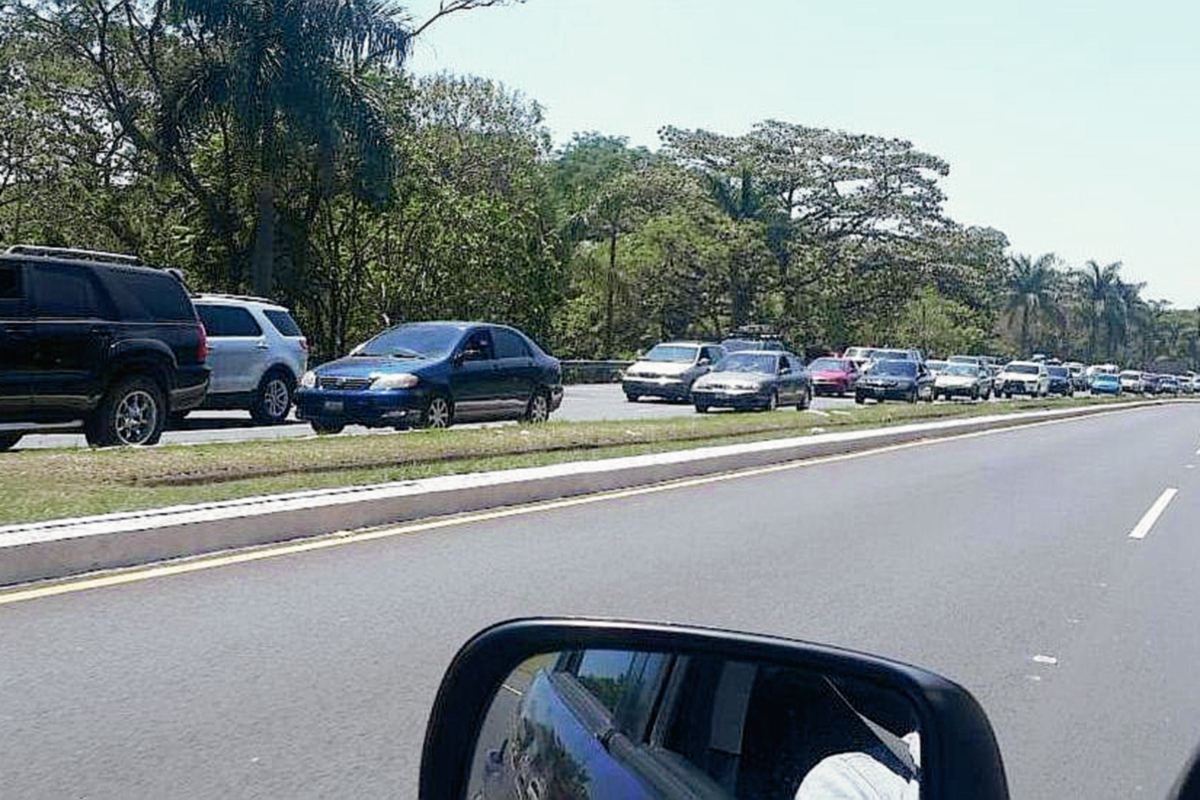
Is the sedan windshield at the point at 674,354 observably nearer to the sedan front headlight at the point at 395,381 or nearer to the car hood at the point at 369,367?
the car hood at the point at 369,367

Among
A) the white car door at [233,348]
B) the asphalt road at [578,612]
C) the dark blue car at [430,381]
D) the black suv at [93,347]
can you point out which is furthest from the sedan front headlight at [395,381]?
the asphalt road at [578,612]

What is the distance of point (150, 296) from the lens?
15672mm

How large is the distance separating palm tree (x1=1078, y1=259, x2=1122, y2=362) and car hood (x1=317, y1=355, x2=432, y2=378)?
102 metres

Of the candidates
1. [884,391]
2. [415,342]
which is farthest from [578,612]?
[884,391]

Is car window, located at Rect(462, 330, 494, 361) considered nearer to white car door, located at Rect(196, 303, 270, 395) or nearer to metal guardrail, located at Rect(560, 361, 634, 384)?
white car door, located at Rect(196, 303, 270, 395)

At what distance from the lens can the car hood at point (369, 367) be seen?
61.6ft

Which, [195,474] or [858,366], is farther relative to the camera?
[858,366]

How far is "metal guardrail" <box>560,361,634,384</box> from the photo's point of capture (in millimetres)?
48062

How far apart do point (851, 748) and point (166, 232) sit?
37711 mm

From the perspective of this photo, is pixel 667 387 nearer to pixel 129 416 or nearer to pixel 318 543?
pixel 129 416

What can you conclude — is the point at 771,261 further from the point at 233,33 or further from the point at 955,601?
the point at 955,601

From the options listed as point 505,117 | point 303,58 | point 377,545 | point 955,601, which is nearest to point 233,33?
point 303,58

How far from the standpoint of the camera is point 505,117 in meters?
46.7

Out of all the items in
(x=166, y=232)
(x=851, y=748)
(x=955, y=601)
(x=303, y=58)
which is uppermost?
(x=303, y=58)
